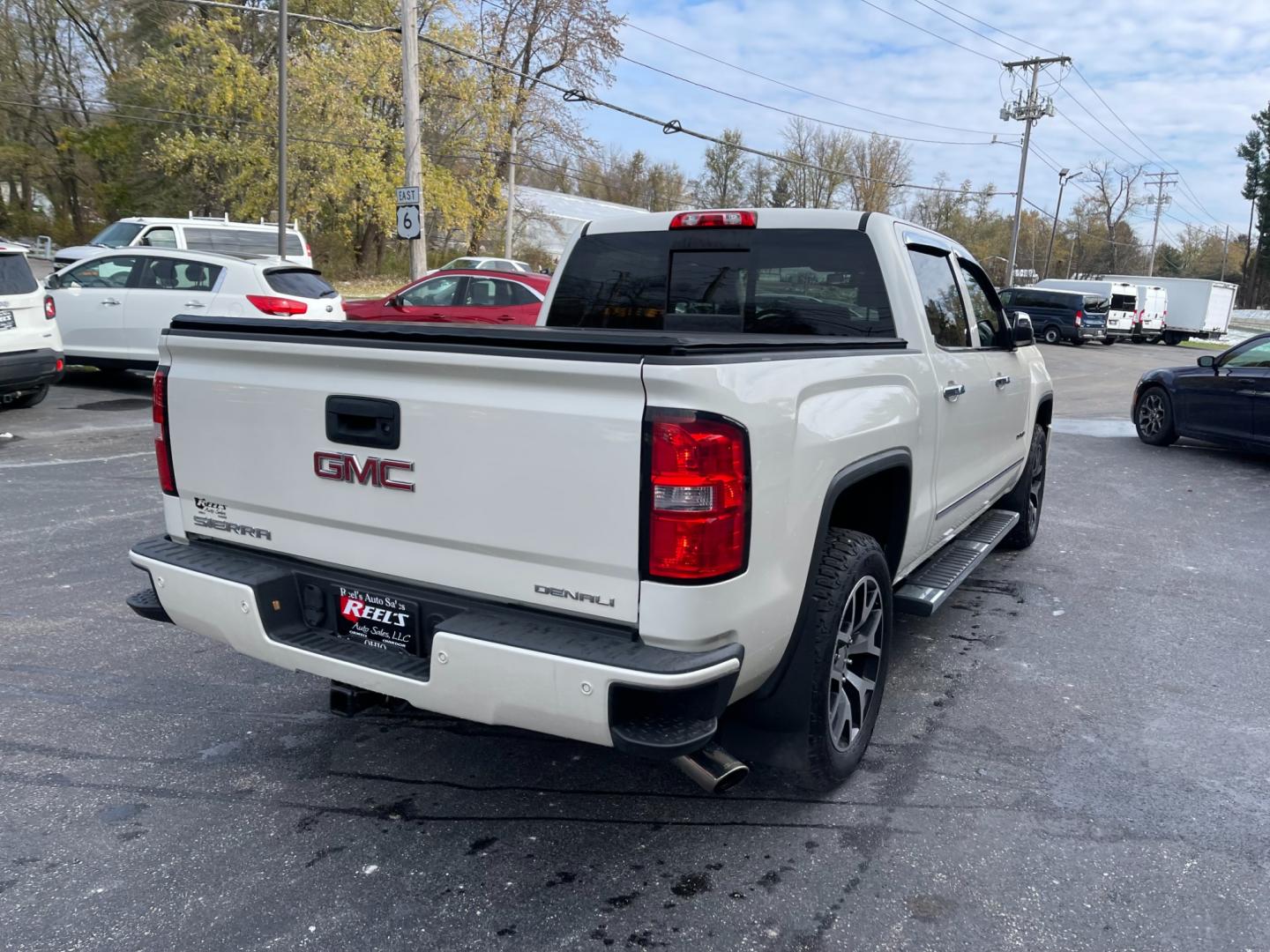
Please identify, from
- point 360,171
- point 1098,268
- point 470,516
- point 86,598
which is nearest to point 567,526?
point 470,516

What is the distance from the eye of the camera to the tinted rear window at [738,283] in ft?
13.3

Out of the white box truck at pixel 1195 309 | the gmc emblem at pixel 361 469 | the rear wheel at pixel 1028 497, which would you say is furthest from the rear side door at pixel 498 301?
the white box truck at pixel 1195 309

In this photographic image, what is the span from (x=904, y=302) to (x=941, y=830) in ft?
6.91

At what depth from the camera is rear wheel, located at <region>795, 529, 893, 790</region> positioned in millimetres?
2939

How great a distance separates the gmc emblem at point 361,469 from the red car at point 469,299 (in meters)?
11.8

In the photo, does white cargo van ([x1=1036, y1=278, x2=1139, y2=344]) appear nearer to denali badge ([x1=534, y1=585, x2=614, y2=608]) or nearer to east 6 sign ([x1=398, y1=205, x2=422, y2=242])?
east 6 sign ([x1=398, y1=205, x2=422, y2=242])

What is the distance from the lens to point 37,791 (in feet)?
10.3

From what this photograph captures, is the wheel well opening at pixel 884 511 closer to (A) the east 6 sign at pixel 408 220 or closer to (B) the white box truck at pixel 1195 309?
(A) the east 6 sign at pixel 408 220

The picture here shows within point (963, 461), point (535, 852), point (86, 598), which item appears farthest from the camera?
point (86, 598)

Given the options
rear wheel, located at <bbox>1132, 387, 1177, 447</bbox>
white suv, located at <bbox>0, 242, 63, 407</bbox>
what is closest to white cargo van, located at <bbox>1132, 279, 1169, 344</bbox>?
rear wheel, located at <bbox>1132, 387, 1177, 447</bbox>

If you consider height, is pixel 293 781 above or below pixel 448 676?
below

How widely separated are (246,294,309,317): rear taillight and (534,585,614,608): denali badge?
9.91 meters

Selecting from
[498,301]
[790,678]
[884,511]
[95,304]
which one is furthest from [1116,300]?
[790,678]

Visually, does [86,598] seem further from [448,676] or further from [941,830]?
[941,830]
